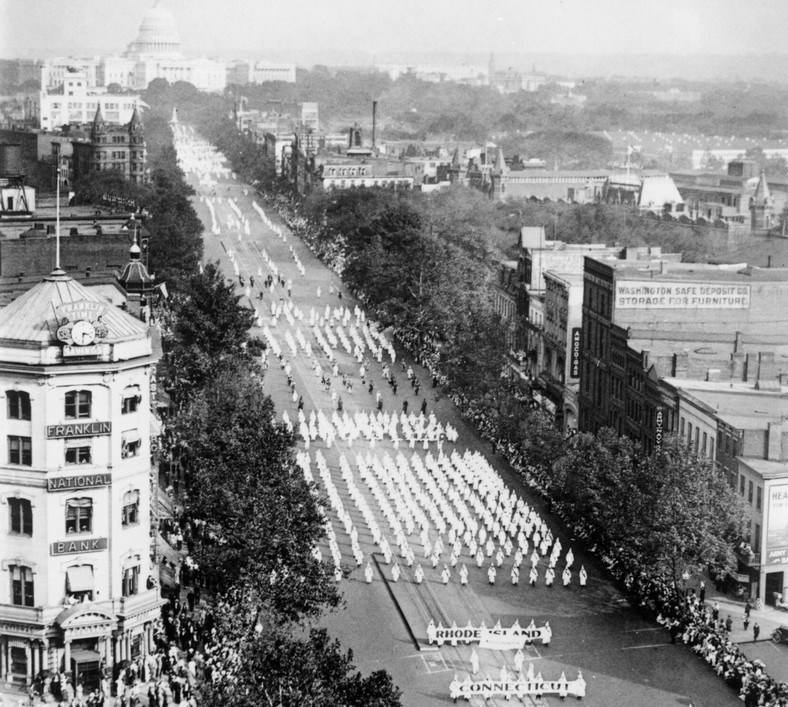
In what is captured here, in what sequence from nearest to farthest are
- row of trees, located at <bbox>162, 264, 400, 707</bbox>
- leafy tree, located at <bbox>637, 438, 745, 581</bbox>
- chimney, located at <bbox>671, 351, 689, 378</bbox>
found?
1. row of trees, located at <bbox>162, 264, 400, 707</bbox>
2. leafy tree, located at <bbox>637, 438, 745, 581</bbox>
3. chimney, located at <bbox>671, 351, 689, 378</bbox>

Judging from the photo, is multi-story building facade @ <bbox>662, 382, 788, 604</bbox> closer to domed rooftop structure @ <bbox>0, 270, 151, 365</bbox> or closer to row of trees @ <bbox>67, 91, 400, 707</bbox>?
row of trees @ <bbox>67, 91, 400, 707</bbox>

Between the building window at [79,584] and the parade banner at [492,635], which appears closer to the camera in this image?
the building window at [79,584]

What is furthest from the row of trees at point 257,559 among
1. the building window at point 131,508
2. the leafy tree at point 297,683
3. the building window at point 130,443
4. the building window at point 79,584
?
the building window at point 130,443

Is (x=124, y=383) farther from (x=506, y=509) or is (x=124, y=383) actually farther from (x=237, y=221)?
(x=237, y=221)

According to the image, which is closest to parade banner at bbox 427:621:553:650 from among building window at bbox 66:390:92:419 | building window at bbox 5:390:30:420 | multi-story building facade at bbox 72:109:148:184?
building window at bbox 66:390:92:419

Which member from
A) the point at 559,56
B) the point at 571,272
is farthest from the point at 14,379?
the point at 559,56

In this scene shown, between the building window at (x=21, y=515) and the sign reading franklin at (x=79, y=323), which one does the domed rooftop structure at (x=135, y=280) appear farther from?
the building window at (x=21, y=515)
